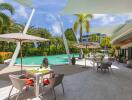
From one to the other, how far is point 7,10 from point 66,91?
15.1m

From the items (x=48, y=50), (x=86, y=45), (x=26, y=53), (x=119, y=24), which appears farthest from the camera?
(x=48, y=50)

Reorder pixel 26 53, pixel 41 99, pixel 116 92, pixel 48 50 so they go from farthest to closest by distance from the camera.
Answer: pixel 48 50 → pixel 26 53 → pixel 116 92 → pixel 41 99

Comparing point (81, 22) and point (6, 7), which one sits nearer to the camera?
point (6, 7)

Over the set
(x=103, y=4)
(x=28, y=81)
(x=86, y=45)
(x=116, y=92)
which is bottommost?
(x=116, y=92)

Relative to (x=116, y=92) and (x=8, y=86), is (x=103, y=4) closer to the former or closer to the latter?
(x=116, y=92)

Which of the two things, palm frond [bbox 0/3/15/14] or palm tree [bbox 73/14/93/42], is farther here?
palm tree [bbox 73/14/93/42]

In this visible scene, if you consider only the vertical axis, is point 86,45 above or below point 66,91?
above

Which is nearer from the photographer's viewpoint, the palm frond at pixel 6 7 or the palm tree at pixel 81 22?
the palm frond at pixel 6 7

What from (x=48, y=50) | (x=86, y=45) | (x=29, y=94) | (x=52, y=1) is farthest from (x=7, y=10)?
(x=48, y=50)

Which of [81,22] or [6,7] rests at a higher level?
[81,22]

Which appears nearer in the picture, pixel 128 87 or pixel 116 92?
pixel 116 92

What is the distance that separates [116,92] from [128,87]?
118cm

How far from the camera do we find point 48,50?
39875mm

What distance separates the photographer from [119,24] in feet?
82.2
